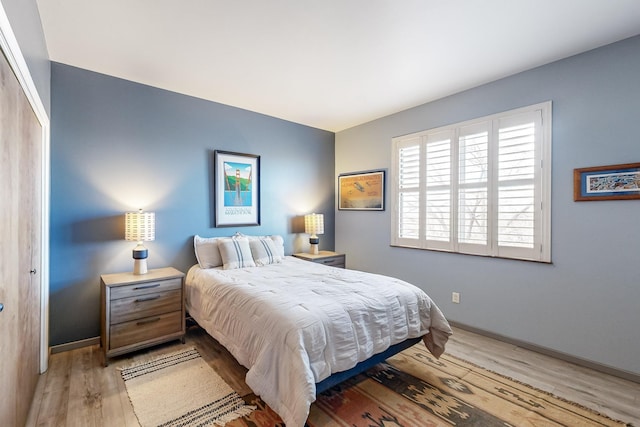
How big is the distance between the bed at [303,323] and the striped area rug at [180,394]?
0.27 metres

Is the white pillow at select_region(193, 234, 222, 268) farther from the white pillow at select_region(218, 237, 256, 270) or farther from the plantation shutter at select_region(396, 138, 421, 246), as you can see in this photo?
the plantation shutter at select_region(396, 138, 421, 246)

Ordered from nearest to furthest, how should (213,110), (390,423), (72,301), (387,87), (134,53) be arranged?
(390,423), (134,53), (72,301), (387,87), (213,110)

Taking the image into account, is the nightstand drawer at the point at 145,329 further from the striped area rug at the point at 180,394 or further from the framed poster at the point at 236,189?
the framed poster at the point at 236,189

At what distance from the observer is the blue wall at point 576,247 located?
229 centimetres

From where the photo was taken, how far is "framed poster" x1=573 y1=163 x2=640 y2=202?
2.26m

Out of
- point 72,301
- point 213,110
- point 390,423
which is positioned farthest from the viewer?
point 213,110

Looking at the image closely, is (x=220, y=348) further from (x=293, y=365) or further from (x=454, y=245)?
(x=454, y=245)

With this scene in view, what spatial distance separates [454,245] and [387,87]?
6.37 ft

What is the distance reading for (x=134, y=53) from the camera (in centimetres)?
251

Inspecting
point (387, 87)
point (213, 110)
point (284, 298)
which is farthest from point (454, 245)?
point (213, 110)

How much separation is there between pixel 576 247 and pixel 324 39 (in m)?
2.79

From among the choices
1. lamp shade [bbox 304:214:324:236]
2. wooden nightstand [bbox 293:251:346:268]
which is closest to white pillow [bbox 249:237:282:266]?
wooden nightstand [bbox 293:251:346:268]

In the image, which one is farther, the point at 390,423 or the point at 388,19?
the point at 388,19

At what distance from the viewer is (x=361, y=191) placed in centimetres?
443
